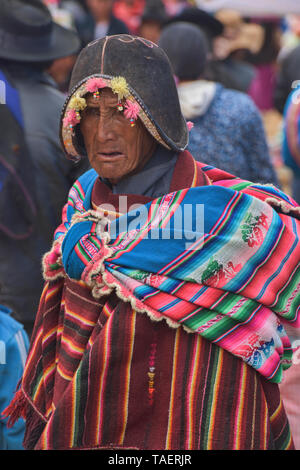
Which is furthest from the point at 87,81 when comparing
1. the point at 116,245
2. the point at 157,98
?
the point at 116,245

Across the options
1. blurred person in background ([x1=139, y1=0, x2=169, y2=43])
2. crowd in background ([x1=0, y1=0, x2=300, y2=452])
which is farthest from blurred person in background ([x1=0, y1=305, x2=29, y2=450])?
blurred person in background ([x1=139, y1=0, x2=169, y2=43])

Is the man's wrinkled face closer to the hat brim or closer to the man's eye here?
the man's eye

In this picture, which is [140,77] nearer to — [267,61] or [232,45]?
[232,45]

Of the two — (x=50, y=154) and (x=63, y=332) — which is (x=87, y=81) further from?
(x=50, y=154)

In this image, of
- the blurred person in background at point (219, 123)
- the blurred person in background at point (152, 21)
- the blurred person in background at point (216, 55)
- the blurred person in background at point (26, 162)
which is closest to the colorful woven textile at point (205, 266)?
the blurred person in background at point (26, 162)

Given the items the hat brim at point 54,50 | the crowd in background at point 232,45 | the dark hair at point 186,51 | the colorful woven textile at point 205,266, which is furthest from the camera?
the crowd in background at point 232,45

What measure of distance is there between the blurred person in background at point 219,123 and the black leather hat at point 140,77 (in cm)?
191

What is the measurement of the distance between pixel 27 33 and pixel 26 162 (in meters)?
0.77

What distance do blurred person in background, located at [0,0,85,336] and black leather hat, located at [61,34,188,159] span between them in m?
1.25

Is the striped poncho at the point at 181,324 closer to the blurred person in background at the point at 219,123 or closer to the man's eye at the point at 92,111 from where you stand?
the man's eye at the point at 92,111

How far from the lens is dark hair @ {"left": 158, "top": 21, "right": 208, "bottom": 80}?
4777 mm

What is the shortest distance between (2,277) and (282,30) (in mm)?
9010

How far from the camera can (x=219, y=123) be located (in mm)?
4598

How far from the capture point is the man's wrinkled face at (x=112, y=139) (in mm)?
2572
